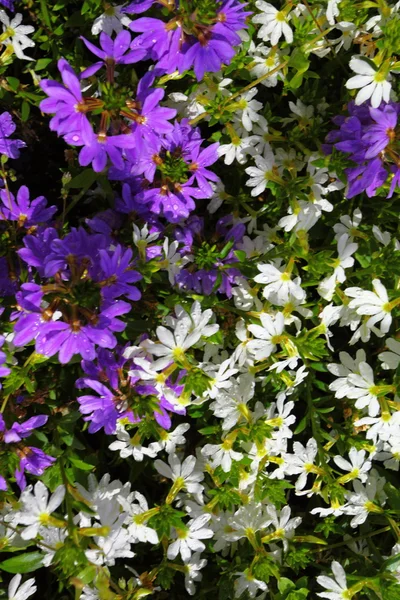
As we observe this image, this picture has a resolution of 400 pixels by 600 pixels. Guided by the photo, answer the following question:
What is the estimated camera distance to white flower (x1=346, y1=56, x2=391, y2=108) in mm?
2049

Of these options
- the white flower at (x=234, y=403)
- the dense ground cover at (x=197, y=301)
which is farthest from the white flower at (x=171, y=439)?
the white flower at (x=234, y=403)

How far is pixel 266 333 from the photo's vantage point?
2.14m

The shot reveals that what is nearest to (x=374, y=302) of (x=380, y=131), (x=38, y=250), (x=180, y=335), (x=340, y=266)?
(x=340, y=266)

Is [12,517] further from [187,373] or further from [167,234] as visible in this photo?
[167,234]

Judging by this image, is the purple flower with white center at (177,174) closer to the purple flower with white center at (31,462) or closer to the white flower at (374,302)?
the white flower at (374,302)

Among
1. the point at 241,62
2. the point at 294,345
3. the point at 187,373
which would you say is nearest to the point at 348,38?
the point at 241,62

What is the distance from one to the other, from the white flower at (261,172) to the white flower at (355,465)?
1039 mm

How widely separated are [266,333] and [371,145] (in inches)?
28.1

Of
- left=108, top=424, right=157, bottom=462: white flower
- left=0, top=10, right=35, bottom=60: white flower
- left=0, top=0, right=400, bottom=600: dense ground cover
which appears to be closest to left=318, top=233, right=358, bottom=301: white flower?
left=0, top=0, right=400, bottom=600: dense ground cover

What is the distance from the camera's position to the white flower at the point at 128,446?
87.0 inches

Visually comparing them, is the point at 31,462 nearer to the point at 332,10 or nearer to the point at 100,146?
the point at 100,146

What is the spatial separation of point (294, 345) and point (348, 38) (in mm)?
1187

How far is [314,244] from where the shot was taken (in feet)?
8.61

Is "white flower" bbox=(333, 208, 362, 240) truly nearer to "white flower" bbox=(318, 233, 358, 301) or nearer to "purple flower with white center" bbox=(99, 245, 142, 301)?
"white flower" bbox=(318, 233, 358, 301)
